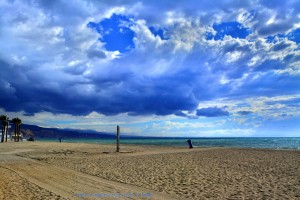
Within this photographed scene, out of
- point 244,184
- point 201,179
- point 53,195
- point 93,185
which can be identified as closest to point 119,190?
point 93,185

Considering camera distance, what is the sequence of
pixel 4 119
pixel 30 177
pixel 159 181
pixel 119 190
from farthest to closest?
pixel 4 119, pixel 30 177, pixel 159 181, pixel 119 190

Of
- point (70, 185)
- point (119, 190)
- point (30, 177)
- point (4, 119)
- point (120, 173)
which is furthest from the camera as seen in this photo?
point (4, 119)

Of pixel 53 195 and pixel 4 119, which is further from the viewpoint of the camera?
pixel 4 119

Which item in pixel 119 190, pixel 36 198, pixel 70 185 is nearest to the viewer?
pixel 36 198

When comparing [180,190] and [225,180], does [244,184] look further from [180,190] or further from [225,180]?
[180,190]

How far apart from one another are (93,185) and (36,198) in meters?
2.76

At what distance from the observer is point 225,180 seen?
12.4 metres

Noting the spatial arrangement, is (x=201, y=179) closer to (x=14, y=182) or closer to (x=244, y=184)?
(x=244, y=184)

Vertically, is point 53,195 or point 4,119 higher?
point 4,119

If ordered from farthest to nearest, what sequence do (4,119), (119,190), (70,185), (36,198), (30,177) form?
(4,119) → (30,177) → (70,185) → (119,190) → (36,198)

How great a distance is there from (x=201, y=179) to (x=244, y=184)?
6.07 ft

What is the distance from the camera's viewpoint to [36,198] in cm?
897

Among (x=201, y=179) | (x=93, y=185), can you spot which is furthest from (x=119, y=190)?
(x=201, y=179)

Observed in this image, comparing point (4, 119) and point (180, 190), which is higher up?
point (4, 119)
